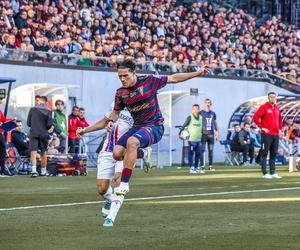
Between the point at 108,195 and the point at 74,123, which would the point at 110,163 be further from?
the point at 74,123

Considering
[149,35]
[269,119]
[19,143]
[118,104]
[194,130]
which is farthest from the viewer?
[149,35]

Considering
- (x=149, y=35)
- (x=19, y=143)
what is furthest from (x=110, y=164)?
(x=149, y=35)

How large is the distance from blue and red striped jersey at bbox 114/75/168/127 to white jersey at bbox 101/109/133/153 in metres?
0.74

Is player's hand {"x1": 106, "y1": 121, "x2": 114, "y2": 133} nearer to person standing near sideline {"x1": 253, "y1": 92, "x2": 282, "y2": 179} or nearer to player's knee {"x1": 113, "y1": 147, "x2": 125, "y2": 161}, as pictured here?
player's knee {"x1": 113, "y1": 147, "x2": 125, "y2": 161}

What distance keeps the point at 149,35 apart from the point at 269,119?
15.4 metres

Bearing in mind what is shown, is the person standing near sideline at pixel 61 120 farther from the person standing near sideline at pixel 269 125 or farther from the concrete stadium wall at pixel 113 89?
the person standing near sideline at pixel 269 125

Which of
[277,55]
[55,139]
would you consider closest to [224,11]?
[277,55]

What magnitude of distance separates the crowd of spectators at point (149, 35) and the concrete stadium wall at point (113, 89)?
1.59 ft

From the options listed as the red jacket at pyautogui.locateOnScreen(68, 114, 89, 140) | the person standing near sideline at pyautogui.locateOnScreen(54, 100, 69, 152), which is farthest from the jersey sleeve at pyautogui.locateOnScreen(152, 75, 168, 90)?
the red jacket at pyautogui.locateOnScreen(68, 114, 89, 140)

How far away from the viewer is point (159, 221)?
12.9m

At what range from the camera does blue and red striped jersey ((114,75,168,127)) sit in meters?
13.2

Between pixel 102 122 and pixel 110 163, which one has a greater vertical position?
pixel 102 122

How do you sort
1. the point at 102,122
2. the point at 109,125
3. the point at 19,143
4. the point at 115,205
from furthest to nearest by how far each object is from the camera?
the point at 19,143
the point at 109,125
the point at 102,122
the point at 115,205

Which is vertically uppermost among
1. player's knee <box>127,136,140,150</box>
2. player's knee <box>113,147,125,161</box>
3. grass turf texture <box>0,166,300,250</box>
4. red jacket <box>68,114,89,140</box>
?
red jacket <box>68,114,89,140</box>
